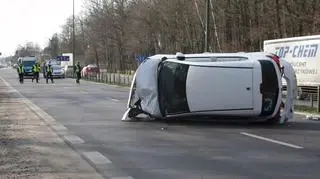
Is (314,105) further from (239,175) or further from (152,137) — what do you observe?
(239,175)

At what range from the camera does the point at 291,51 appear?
92.5ft

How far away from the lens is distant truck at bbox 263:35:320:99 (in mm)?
25656

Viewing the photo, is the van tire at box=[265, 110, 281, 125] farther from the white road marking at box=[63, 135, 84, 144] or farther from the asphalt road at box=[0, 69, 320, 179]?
the white road marking at box=[63, 135, 84, 144]

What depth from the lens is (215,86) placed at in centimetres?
1666

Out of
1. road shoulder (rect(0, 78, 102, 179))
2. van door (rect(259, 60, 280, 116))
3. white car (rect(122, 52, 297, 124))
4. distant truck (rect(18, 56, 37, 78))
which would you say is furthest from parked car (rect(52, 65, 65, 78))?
van door (rect(259, 60, 280, 116))

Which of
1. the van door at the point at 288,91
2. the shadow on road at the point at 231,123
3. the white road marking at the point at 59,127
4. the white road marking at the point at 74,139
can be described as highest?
the van door at the point at 288,91

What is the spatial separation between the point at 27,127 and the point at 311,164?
27.4 feet

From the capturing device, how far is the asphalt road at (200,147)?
9562 millimetres

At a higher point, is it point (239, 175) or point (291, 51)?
point (291, 51)

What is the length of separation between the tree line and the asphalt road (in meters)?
18.8

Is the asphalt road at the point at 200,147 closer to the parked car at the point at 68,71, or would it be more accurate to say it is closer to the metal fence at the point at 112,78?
the metal fence at the point at 112,78

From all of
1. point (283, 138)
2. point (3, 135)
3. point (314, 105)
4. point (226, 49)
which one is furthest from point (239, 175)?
point (226, 49)

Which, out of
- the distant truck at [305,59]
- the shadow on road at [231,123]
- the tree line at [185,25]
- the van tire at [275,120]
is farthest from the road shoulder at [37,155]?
the tree line at [185,25]

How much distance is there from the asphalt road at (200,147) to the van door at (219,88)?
0.57 m
